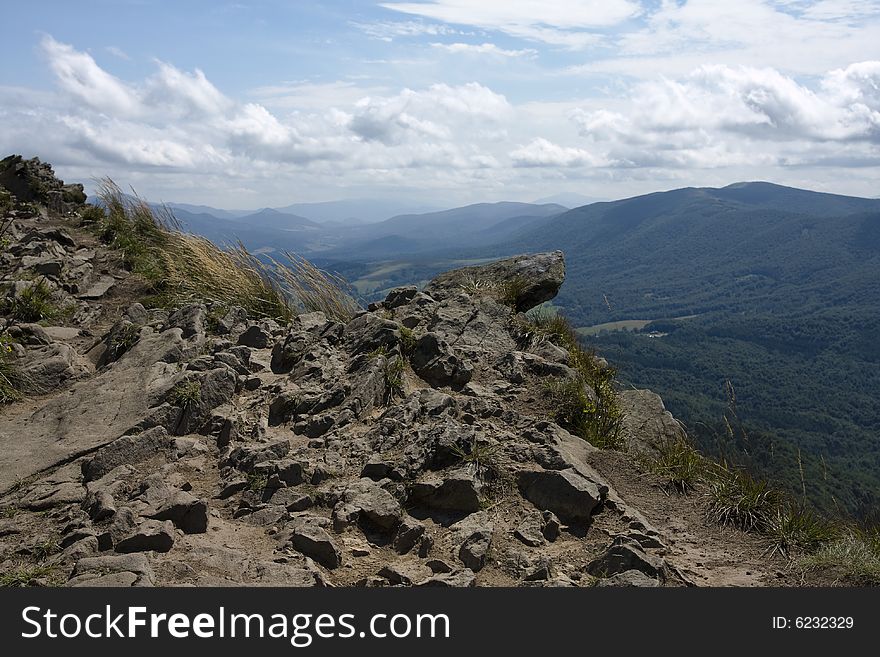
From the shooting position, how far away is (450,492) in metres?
5.51

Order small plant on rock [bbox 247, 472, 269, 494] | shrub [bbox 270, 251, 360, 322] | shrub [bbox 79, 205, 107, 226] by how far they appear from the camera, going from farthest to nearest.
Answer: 1. shrub [bbox 79, 205, 107, 226]
2. shrub [bbox 270, 251, 360, 322]
3. small plant on rock [bbox 247, 472, 269, 494]

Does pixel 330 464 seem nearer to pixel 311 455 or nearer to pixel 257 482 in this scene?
pixel 311 455

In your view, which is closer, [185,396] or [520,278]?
[185,396]

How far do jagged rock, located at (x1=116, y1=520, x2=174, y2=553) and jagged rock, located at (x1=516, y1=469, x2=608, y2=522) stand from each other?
294cm

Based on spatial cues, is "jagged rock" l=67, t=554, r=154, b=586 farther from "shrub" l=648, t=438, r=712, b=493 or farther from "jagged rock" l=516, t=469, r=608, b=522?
"shrub" l=648, t=438, r=712, b=493

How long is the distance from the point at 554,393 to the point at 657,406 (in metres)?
2.11

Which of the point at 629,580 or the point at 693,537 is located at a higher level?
the point at 629,580

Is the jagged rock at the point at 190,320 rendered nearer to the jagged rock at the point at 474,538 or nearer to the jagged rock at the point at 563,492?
the jagged rock at the point at 474,538

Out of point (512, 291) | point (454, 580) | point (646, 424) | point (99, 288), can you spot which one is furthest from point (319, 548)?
point (99, 288)

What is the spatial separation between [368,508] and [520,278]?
5.52m

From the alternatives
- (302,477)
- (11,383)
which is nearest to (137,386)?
(11,383)

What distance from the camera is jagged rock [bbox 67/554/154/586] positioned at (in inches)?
160

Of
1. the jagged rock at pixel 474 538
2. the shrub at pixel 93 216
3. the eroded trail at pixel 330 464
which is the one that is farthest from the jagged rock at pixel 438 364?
the shrub at pixel 93 216

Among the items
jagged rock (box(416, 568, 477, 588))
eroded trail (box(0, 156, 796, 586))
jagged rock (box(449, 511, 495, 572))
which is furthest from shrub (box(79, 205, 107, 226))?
jagged rock (box(416, 568, 477, 588))
